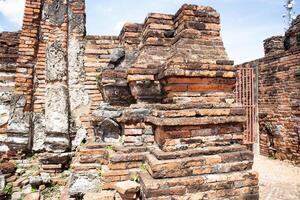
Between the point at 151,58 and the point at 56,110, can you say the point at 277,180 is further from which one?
the point at 56,110

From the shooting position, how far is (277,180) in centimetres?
620

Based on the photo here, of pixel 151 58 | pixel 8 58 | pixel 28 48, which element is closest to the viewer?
pixel 151 58

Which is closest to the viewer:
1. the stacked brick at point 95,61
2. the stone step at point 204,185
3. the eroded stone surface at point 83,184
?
the stone step at point 204,185

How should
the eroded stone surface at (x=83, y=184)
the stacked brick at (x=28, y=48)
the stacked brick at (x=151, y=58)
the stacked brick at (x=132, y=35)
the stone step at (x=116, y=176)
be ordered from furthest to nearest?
the stacked brick at (x=28, y=48) < the stacked brick at (x=132, y=35) < the eroded stone surface at (x=83, y=184) < the stacked brick at (x=151, y=58) < the stone step at (x=116, y=176)

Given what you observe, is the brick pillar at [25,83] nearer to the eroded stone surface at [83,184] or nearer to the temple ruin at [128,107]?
the temple ruin at [128,107]

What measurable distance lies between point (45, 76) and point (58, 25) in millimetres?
933

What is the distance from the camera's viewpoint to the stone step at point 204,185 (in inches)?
82.7

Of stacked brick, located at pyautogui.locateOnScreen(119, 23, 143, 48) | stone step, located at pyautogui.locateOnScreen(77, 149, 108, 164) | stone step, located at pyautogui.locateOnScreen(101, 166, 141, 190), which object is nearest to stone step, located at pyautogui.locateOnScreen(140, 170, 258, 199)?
stone step, located at pyautogui.locateOnScreen(101, 166, 141, 190)

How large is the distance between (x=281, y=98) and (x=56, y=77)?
6977 millimetres

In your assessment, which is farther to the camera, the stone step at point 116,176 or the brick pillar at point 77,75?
the brick pillar at point 77,75

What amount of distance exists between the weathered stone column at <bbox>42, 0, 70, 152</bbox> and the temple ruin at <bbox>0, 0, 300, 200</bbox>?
0.7 inches

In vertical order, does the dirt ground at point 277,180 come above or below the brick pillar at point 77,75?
below

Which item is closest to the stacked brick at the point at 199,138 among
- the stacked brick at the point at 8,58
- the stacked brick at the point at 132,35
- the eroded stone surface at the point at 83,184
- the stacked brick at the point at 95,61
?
the eroded stone surface at the point at 83,184

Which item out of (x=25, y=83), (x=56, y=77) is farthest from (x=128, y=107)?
(x=25, y=83)
